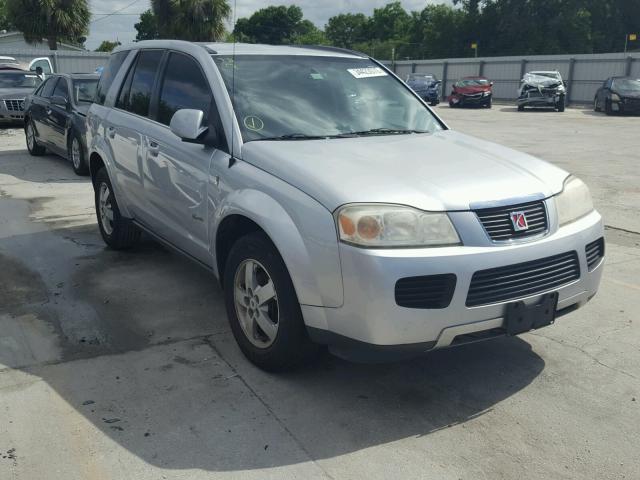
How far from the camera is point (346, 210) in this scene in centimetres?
321

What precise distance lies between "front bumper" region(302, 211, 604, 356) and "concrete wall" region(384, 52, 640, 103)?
110 feet

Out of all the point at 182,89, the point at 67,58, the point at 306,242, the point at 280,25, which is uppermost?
the point at 280,25

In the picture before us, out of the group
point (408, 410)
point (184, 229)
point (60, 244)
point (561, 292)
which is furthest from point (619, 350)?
point (60, 244)

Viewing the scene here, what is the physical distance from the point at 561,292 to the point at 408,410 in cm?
99

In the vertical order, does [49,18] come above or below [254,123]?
above

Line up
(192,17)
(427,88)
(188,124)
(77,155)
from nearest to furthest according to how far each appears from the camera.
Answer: (188,124)
(77,155)
(427,88)
(192,17)

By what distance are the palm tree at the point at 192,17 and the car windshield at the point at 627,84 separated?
64.7 ft

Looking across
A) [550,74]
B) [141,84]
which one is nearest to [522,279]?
[141,84]

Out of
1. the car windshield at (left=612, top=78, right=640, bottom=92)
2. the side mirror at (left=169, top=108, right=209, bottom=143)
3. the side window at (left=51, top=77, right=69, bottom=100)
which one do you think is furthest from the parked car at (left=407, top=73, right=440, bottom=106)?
the side mirror at (left=169, top=108, right=209, bottom=143)

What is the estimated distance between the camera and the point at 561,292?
3529mm

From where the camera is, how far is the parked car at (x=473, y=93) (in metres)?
31.7

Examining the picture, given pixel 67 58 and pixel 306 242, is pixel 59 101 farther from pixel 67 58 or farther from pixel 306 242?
pixel 67 58

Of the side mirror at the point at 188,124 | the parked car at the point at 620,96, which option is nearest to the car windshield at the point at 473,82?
the parked car at the point at 620,96

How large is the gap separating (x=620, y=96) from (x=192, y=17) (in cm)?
2183
